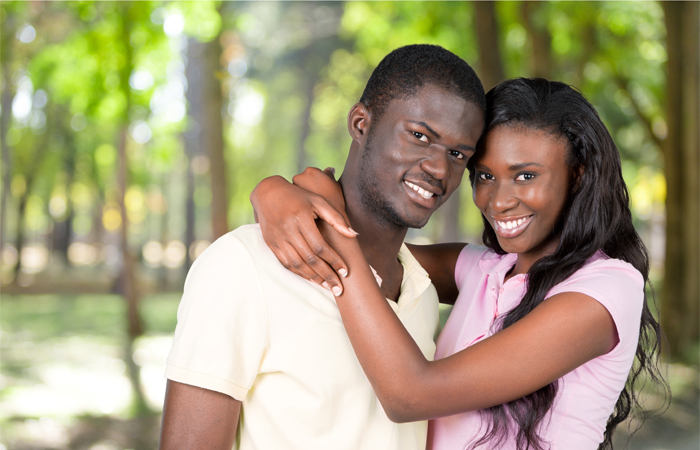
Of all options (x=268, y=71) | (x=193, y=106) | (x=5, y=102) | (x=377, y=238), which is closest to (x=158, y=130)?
(x=5, y=102)

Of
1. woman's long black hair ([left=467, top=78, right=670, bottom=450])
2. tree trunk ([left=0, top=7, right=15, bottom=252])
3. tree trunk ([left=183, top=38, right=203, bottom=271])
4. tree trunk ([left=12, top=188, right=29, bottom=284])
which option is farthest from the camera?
tree trunk ([left=183, top=38, right=203, bottom=271])

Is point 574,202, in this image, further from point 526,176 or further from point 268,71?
point 268,71

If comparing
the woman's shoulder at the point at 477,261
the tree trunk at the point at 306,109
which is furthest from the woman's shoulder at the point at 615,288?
the tree trunk at the point at 306,109

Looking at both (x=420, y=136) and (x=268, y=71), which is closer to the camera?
(x=420, y=136)

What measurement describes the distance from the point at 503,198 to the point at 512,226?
141 millimetres

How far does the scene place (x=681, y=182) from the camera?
961cm

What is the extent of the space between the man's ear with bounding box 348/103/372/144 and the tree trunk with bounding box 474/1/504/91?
6.68m

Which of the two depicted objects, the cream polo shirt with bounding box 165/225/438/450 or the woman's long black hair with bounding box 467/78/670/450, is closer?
the cream polo shirt with bounding box 165/225/438/450

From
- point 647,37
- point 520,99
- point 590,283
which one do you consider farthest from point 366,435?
point 647,37

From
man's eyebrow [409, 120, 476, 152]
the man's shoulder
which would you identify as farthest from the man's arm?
man's eyebrow [409, 120, 476, 152]

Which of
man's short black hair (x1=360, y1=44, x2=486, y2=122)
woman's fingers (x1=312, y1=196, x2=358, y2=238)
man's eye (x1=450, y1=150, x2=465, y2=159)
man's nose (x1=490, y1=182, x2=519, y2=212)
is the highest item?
man's short black hair (x1=360, y1=44, x2=486, y2=122)

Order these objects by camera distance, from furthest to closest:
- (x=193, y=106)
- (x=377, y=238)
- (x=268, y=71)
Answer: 1. (x=193, y=106)
2. (x=268, y=71)
3. (x=377, y=238)

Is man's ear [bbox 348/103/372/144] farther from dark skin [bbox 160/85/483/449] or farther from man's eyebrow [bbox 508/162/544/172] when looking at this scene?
man's eyebrow [bbox 508/162/544/172]

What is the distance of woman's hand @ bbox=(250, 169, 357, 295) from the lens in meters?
2.04
